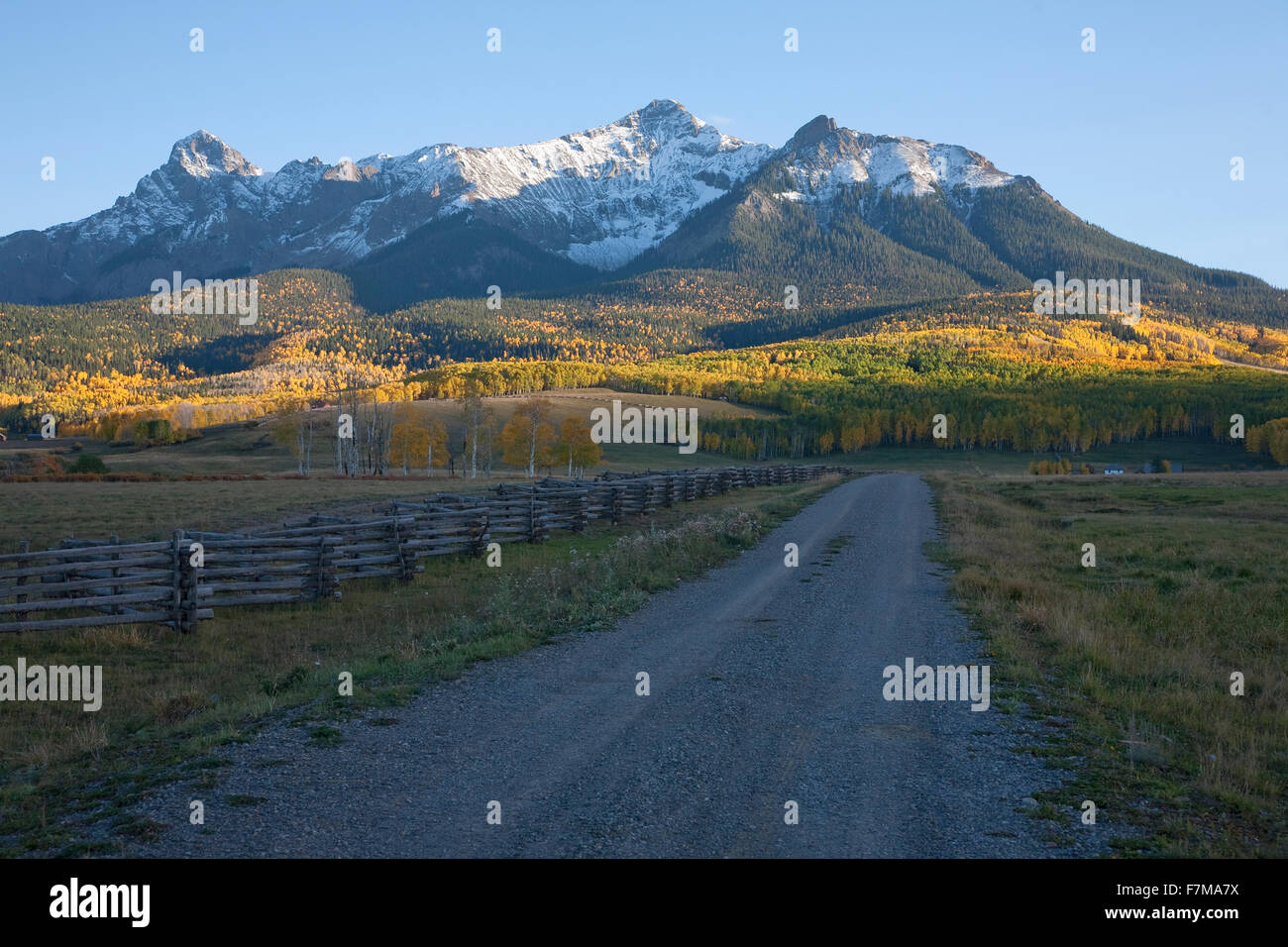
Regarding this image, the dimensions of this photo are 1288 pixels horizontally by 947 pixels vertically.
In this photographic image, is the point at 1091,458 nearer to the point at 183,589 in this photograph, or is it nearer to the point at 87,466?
the point at 87,466

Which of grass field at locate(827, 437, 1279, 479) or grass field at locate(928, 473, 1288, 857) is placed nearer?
grass field at locate(928, 473, 1288, 857)

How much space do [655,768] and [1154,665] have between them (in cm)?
801

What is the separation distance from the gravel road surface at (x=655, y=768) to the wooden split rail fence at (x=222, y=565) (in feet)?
23.5

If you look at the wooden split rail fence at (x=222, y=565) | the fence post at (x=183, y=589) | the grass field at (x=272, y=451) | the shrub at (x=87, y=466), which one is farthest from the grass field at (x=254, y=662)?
the grass field at (x=272, y=451)

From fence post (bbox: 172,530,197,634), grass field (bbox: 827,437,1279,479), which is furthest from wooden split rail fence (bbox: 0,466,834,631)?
grass field (bbox: 827,437,1279,479)

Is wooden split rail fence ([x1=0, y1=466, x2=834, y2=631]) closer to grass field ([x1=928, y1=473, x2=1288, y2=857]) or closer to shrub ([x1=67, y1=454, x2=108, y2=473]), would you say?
grass field ([x1=928, y1=473, x2=1288, y2=857])

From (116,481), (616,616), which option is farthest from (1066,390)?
(616,616)

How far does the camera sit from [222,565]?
1650 cm

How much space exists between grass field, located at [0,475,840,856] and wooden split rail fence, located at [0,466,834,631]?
0.40m

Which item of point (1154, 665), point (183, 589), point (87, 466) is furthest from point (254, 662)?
point (87, 466)

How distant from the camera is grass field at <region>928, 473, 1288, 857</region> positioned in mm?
6727

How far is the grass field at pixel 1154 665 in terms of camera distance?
6.73 meters

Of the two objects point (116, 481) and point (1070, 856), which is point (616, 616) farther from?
point (116, 481)
